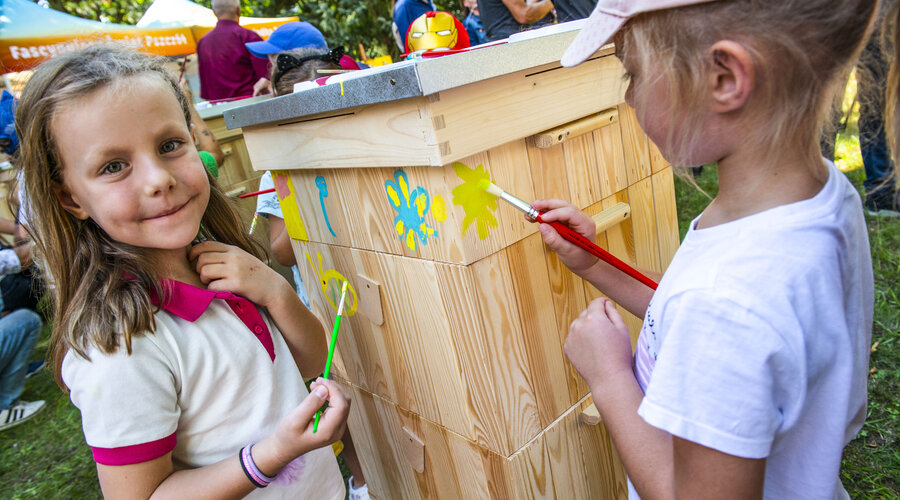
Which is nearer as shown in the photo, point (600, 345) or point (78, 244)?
point (600, 345)

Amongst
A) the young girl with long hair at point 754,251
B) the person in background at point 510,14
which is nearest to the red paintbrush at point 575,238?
the young girl with long hair at point 754,251

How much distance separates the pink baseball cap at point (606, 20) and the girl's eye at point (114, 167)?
29.4 inches

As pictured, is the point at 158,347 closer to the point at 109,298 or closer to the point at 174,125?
the point at 109,298

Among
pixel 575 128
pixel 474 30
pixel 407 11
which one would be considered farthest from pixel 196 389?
pixel 474 30

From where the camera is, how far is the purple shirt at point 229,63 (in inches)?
159

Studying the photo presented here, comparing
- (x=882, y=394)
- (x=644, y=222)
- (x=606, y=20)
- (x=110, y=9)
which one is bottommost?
(x=882, y=394)

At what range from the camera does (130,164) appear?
3.15 ft

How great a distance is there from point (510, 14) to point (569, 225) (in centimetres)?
256

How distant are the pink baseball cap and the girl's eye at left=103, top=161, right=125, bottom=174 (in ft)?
2.45

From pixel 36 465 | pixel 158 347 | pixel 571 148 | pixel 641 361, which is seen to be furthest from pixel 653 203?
pixel 36 465

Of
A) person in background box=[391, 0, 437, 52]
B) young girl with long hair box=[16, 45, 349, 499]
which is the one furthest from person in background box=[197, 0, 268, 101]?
young girl with long hair box=[16, 45, 349, 499]

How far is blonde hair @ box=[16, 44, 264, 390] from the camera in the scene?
3.07 ft

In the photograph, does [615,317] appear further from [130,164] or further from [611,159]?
[130,164]

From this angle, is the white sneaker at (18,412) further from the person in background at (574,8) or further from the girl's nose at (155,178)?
the person in background at (574,8)
